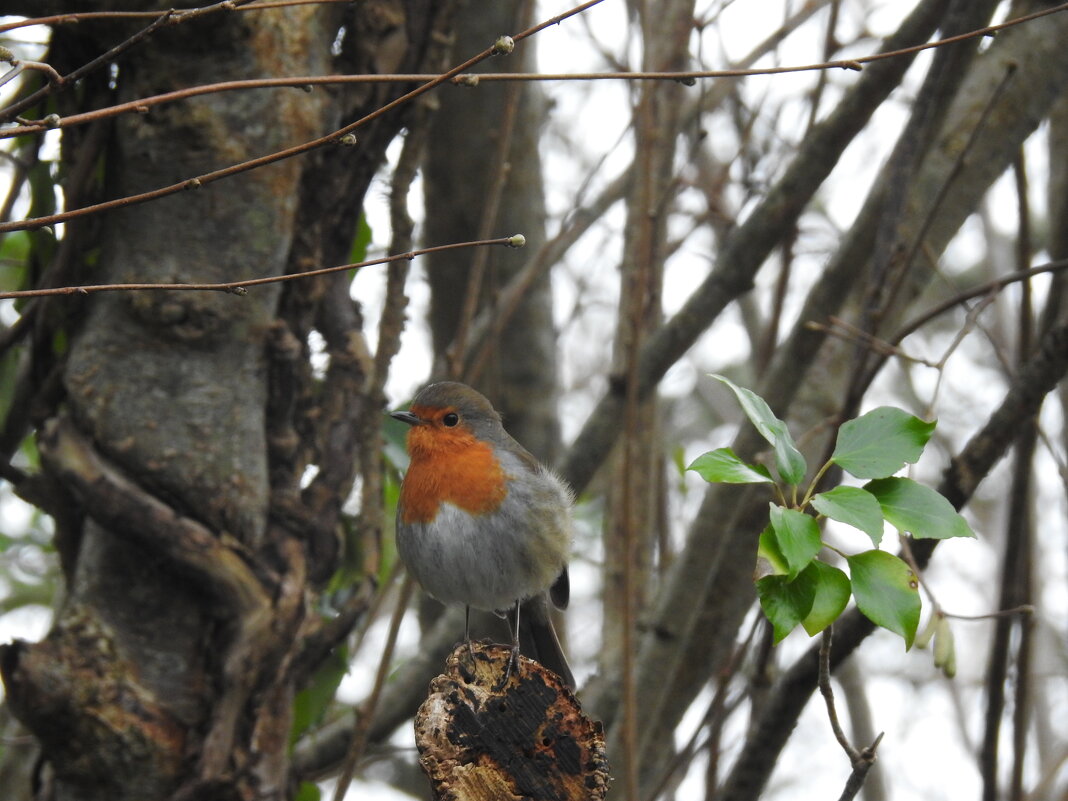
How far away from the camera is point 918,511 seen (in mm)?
1567

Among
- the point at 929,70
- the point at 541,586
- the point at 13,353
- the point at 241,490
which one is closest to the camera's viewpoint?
the point at 241,490

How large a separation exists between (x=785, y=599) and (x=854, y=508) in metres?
0.16

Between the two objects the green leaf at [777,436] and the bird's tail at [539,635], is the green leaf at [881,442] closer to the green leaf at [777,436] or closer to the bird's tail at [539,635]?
the green leaf at [777,436]

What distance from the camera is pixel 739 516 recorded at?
300 cm

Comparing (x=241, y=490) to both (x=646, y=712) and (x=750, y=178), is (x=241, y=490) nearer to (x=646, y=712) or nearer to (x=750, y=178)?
(x=646, y=712)

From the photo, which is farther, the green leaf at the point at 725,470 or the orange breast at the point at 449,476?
the orange breast at the point at 449,476

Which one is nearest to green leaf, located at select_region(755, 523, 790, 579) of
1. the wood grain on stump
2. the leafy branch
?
the leafy branch

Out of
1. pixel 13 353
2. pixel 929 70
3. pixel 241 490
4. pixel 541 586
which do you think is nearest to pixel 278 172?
pixel 241 490

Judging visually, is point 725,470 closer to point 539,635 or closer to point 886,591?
point 886,591

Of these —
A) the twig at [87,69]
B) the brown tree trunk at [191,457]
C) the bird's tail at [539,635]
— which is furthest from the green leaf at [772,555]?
the bird's tail at [539,635]

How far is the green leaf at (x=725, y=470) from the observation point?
1554mm

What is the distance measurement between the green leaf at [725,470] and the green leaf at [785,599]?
14cm

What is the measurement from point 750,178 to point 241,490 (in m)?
2.48

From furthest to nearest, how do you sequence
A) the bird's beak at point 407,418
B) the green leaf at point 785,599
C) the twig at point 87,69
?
the bird's beak at point 407,418 < the green leaf at point 785,599 < the twig at point 87,69
